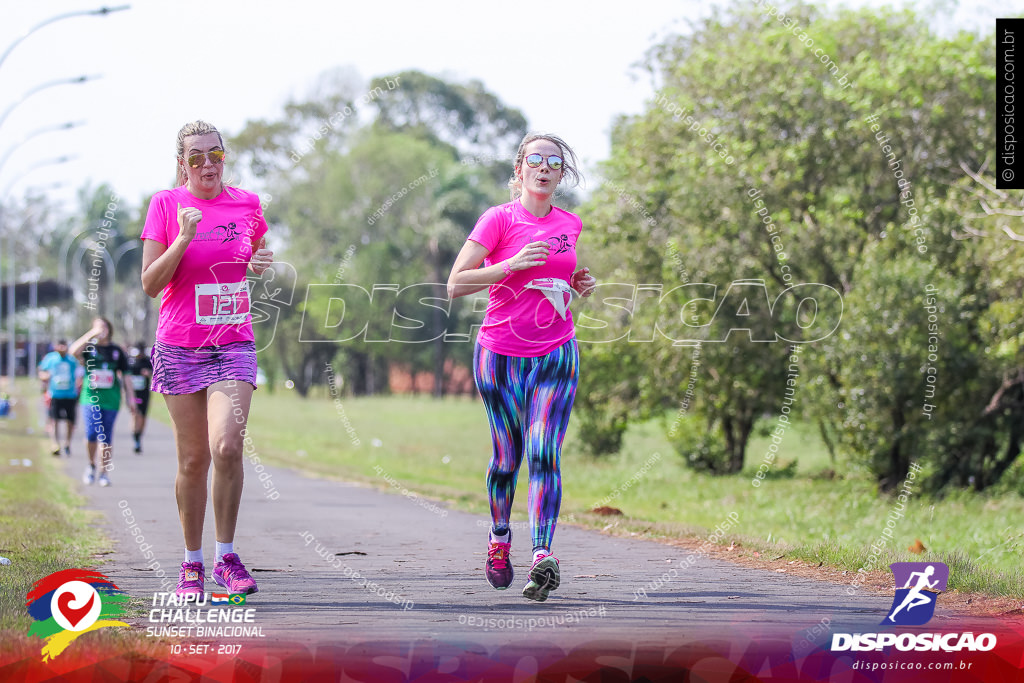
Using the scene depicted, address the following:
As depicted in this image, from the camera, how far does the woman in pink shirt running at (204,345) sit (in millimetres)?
5598

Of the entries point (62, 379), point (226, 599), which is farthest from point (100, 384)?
point (226, 599)

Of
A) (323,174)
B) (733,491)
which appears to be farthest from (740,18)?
(323,174)

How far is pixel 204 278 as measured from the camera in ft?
18.5

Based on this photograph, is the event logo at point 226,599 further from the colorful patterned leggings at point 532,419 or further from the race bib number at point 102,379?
the race bib number at point 102,379

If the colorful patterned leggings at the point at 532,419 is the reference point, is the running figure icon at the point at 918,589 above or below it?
below

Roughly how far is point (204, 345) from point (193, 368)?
122 mm

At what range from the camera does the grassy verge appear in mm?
4523

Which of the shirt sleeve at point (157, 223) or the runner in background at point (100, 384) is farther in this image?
the runner in background at point (100, 384)

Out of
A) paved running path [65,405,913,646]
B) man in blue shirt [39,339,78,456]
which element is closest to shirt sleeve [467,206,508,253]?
paved running path [65,405,913,646]

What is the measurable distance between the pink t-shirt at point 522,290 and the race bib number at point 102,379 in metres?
9.35

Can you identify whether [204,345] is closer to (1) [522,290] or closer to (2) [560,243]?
(1) [522,290]

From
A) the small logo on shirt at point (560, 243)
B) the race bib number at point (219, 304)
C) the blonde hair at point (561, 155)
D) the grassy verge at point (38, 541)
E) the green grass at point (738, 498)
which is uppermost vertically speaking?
the blonde hair at point (561, 155)

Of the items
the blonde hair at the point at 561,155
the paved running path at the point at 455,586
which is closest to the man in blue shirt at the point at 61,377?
the paved running path at the point at 455,586

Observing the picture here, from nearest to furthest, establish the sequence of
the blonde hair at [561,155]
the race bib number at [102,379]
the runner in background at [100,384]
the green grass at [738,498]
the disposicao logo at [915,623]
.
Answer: the disposicao logo at [915,623], the blonde hair at [561,155], the green grass at [738,498], the runner in background at [100,384], the race bib number at [102,379]
